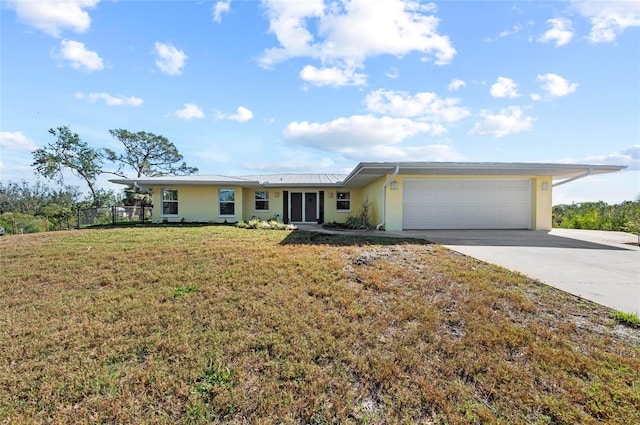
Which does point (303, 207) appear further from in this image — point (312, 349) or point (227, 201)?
point (312, 349)

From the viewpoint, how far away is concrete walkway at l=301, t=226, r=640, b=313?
395 centimetres

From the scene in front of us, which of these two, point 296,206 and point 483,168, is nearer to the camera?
point 483,168

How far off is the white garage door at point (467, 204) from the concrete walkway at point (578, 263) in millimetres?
3150

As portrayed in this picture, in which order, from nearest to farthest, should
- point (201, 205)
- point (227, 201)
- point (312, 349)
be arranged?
point (312, 349), point (201, 205), point (227, 201)

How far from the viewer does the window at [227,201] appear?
14.8 meters

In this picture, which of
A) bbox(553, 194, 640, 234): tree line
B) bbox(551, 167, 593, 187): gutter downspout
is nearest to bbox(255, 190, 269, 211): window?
bbox(551, 167, 593, 187): gutter downspout

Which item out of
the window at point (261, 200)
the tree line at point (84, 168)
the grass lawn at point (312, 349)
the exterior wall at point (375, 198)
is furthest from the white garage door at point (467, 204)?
the tree line at point (84, 168)

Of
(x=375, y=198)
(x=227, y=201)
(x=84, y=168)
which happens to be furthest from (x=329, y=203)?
(x=84, y=168)

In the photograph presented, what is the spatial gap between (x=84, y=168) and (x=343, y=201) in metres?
22.9

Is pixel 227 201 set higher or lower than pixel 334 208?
higher

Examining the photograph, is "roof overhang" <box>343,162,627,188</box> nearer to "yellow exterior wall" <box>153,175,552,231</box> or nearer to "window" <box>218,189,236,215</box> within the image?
"yellow exterior wall" <box>153,175,552,231</box>

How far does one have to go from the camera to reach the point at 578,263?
18.6ft

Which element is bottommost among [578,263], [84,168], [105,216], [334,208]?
[578,263]

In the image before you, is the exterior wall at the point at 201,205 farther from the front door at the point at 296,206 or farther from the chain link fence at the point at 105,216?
the chain link fence at the point at 105,216
